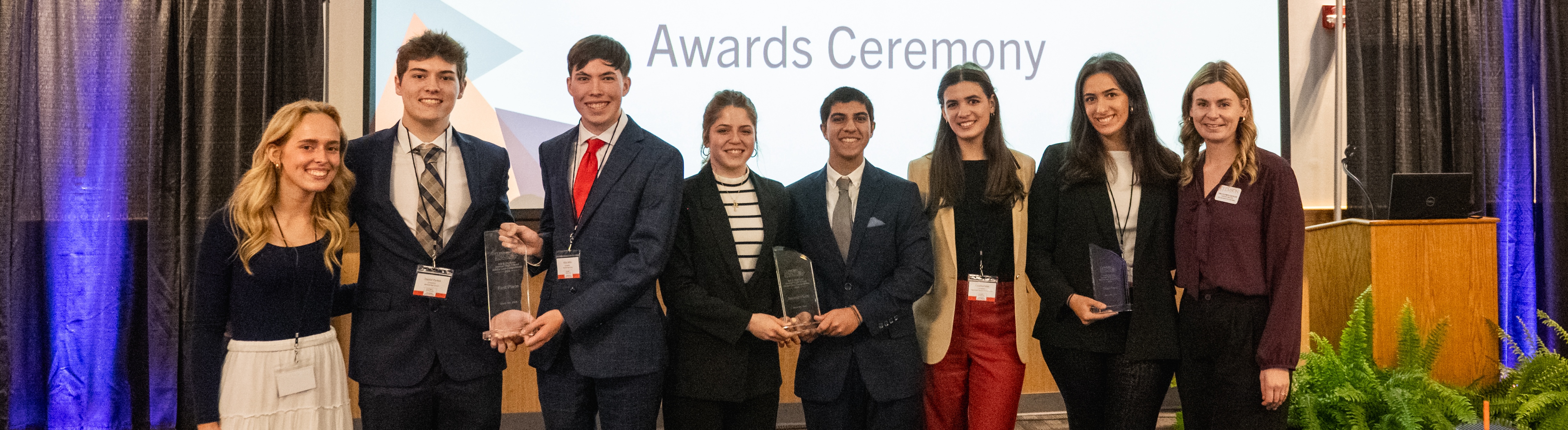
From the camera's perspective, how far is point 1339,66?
14.4ft

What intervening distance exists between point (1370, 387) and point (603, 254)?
286 centimetres

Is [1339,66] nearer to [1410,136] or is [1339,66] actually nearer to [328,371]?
[1410,136]

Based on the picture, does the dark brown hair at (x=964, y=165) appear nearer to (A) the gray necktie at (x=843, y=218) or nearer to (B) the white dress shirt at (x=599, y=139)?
(A) the gray necktie at (x=843, y=218)

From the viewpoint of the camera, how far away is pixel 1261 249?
208 centimetres

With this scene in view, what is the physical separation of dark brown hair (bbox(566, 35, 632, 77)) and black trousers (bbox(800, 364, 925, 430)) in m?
1.01

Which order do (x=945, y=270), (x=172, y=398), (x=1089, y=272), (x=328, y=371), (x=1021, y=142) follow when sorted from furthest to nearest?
(x=1021, y=142) < (x=172, y=398) < (x=945, y=270) < (x=1089, y=272) < (x=328, y=371)

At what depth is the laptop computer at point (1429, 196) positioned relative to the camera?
3340 mm

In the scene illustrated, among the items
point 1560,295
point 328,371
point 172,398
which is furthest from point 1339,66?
point 172,398

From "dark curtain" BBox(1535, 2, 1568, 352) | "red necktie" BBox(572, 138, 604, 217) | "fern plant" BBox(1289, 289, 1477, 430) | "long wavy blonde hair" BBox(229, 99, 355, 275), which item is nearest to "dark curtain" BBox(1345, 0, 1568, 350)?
"dark curtain" BBox(1535, 2, 1568, 352)

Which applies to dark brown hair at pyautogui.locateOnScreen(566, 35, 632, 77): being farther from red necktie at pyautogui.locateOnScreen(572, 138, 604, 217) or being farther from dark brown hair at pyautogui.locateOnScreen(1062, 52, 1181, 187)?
dark brown hair at pyautogui.locateOnScreen(1062, 52, 1181, 187)

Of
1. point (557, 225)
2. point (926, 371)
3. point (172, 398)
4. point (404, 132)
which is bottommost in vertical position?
point (172, 398)

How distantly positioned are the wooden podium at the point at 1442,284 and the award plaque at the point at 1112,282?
75.3 inches

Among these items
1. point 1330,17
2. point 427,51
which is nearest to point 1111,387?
point 427,51

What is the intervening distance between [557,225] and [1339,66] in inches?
167
